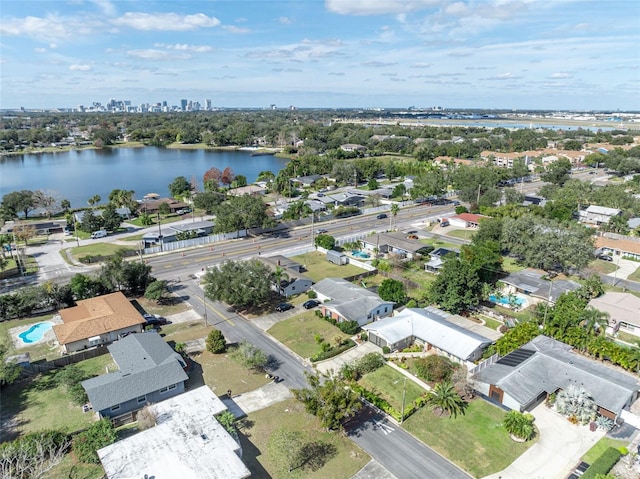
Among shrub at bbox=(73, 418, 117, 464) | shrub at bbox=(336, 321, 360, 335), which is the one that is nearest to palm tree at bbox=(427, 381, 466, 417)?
shrub at bbox=(336, 321, 360, 335)

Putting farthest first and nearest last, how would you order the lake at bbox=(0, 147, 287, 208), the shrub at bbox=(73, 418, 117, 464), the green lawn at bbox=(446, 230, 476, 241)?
1. the lake at bbox=(0, 147, 287, 208)
2. the green lawn at bbox=(446, 230, 476, 241)
3. the shrub at bbox=(73, 418, 117, 464)

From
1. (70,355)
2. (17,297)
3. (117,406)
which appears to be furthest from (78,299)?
(117,406)

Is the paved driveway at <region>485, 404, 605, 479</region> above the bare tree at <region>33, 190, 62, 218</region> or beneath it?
beneath

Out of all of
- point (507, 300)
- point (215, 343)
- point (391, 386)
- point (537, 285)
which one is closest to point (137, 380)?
point (215, 343)

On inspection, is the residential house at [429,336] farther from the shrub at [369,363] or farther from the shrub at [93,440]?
the shrub at [93,440]

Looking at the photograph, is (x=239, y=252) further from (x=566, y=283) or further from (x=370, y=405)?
(x=566, y=283)

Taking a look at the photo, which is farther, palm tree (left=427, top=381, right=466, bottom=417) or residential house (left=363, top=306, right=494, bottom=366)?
residential house (left=363, top=306, right=494, bottom=366)

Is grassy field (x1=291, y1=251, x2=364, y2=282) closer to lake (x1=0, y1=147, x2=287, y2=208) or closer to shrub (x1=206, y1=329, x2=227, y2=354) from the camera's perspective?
shrub (x1=206, y1=329, x2=227, y2=354)

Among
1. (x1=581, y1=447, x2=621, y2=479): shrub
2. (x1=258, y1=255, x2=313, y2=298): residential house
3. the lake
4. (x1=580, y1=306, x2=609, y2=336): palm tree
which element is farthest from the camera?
the lake
